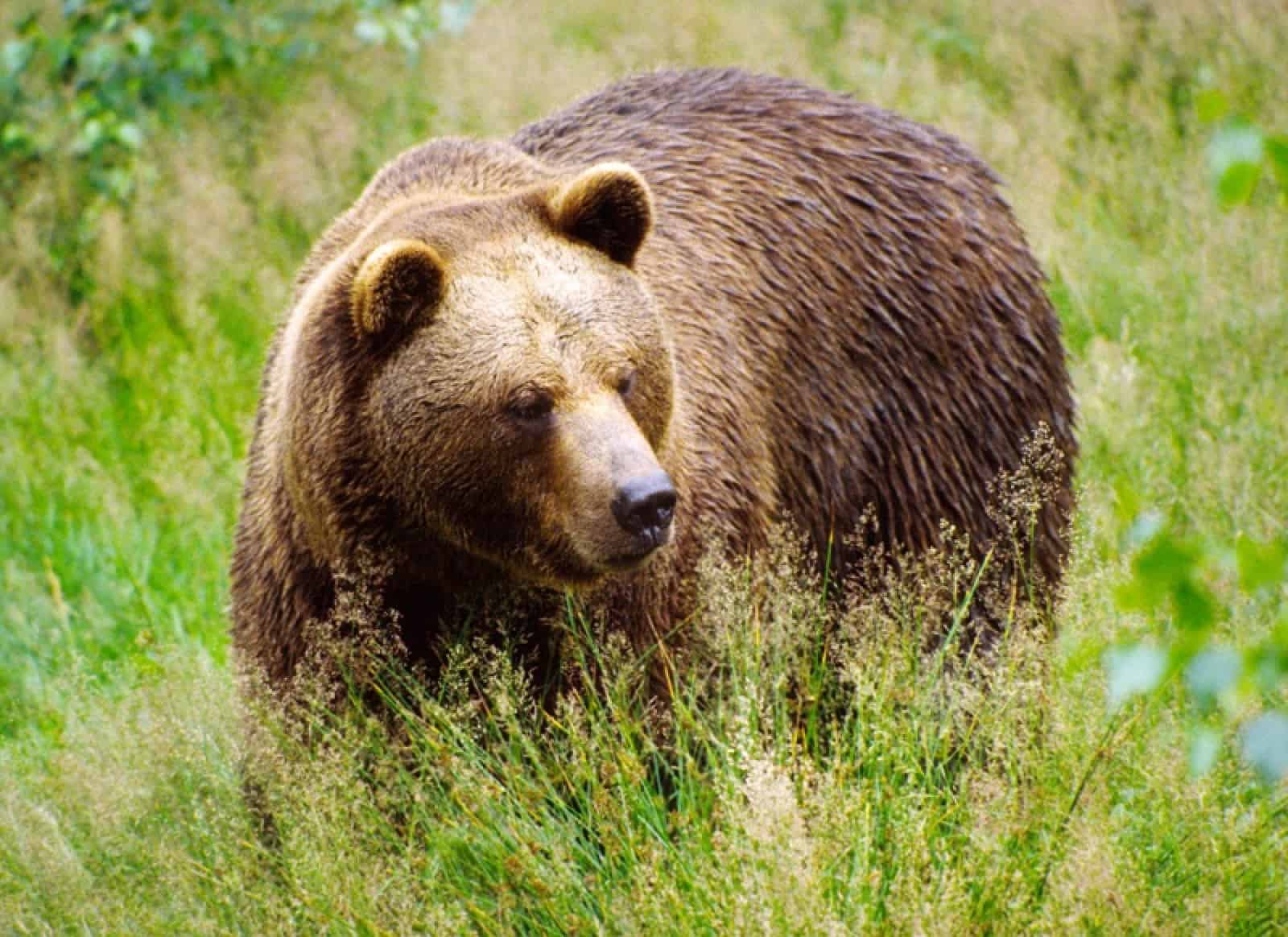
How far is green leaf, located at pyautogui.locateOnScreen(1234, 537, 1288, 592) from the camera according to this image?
5.08 ft

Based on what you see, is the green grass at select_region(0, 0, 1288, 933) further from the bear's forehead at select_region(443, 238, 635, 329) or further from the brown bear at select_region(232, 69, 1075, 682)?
the bear's forehead at select_region(443, 238, 635, 329)

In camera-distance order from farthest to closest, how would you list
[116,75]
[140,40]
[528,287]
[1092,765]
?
[116,75] < [140,40] < [528,287] < [1092,765]

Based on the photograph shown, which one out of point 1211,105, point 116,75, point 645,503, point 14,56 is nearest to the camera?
point 1211,105

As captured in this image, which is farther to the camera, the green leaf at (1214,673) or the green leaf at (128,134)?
the green leaf at (128,134)

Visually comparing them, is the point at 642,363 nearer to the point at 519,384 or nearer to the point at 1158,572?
the point at 519,384

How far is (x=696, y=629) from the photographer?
3709 millimetres

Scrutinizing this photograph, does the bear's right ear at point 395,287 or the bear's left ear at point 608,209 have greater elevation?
the bear's left ear at point 608,209

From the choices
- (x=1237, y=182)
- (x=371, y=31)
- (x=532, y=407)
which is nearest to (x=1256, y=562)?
(x=1237, y=182)

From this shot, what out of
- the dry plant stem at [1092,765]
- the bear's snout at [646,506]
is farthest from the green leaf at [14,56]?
the dry plant stem at [1092,765]

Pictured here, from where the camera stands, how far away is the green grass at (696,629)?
296 centimetres

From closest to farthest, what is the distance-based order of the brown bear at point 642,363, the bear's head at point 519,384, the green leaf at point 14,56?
1. the bear's head at point 519,384
2. the brown bear at point 642,363
3. the green leaf at point 14,56

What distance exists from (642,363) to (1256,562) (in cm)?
219

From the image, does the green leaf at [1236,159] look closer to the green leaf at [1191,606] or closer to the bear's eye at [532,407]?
the green leaf at [1191,606]

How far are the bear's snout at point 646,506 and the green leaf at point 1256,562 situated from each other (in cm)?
173
